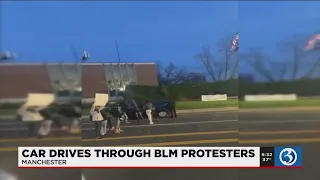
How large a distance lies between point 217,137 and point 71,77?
1121mm

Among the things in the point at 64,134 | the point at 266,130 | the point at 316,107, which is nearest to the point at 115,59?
the point at 64,134

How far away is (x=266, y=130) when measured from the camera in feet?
9.87

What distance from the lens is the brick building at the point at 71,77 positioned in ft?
9.82

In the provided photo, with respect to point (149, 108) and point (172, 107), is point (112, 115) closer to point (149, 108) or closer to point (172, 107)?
point (149, 108)

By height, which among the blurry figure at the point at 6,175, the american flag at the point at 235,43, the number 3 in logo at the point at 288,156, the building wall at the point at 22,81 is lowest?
the blurry figure at the point at 6,175

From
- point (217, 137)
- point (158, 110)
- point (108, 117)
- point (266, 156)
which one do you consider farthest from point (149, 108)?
point (266, 156)

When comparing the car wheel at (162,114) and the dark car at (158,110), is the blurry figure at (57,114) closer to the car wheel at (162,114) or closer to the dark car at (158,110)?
the dark car at (158,110)

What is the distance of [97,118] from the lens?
10.0 feet

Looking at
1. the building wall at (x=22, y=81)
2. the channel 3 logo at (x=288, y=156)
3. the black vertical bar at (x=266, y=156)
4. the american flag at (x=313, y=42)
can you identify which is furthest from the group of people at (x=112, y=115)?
the american flag at (x=313, y=42)

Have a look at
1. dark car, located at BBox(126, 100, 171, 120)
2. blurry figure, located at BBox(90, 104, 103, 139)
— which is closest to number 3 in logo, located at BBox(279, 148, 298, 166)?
dark car, located at BBox(126, 100, 171, 120)

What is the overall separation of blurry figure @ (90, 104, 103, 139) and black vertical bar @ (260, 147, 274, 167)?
116 cm

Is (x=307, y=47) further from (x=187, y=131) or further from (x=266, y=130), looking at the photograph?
(x=187, y=131)

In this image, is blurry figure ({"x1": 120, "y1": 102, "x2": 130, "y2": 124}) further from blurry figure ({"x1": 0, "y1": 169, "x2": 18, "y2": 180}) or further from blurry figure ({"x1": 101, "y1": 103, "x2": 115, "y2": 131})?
blurry figure ({"x1": 0, "y1": 169, "x2": 18, "y2": 180})

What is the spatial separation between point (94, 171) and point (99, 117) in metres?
0.40
